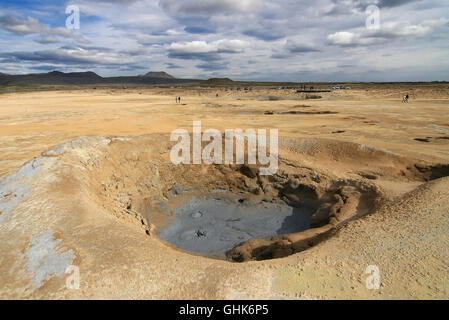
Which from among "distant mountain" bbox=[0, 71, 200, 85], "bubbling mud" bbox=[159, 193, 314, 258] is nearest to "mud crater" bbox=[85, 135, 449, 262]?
"bubbling mud" bbox=[159, 193, 314, 258]

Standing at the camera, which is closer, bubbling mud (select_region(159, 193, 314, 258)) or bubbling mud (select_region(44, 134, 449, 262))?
bubbling mud (select_region(44, 134, 449, 262))

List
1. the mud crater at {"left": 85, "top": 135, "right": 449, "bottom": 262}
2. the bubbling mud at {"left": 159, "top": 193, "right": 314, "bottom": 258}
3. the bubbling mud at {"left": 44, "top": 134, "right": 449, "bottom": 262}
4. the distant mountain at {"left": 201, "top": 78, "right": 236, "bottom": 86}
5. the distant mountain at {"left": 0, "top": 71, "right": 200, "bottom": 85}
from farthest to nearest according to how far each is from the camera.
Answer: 1. the distant mountain at {"left": 0, "top": 71, "right": 200, "bottom": 85}
2. the distant mountain at {"left": 201, "top": 78, "right": 236, "bottom": 86}
3. the bubbling mud at {"left": 159, "top": 193, "right": 314, "bottom": 258}
4. the mud crater at {"left": 85, "top": 135, "right": 449, "bottom": 262}
5. the bubbling mud at {"left": 44, "top": 134, "right": 449, "bottom": 262}

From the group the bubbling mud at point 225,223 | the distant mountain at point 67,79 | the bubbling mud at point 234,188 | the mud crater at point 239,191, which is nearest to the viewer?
the bubbling mud at point 234,188

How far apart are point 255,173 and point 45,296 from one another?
6265 mm

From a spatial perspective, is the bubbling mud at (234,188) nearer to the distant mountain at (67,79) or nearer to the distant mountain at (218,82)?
the distant mountain at (218,82)

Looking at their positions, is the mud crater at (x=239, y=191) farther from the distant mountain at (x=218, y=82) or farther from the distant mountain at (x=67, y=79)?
the distant mountain at (x=67, y=79)

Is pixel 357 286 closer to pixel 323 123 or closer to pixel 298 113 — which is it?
pixel 323 123

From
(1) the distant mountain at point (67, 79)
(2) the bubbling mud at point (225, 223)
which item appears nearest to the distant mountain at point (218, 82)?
(1) the distant mountain at point (67, 79)

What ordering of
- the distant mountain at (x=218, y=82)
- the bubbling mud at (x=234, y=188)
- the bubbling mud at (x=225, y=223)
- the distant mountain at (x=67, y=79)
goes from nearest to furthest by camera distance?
the bubbling mud at (x=234, y=188)
the bubbling mud at (x=225, y=223)
the distant mountain at (x=218, y=82)
the distant mountain at (x=67, y=79)

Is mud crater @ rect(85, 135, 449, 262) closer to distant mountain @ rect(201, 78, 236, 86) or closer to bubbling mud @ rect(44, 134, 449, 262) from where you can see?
bubbling mud @ rect(44, 134, 449, 262)

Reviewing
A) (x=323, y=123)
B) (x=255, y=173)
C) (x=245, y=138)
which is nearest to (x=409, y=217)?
(x=255, y=173)

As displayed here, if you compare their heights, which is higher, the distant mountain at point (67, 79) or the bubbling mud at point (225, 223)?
the distant mountain at point (67, 79)

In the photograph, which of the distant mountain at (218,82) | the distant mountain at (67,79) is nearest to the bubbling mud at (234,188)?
the distant mountain at (218,82)

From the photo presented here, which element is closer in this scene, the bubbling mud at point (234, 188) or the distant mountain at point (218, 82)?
the bubbling mud at point (234, 188)
